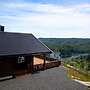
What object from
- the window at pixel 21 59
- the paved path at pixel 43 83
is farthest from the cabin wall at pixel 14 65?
the paved path at pixel 43 83

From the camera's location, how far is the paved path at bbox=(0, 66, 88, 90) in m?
20.0

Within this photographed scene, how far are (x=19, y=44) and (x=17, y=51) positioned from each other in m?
1.78

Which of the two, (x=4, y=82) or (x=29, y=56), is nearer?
(x=4, y=82)

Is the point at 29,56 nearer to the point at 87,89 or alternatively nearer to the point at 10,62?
the point at 10,62

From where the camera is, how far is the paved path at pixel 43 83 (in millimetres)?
19987

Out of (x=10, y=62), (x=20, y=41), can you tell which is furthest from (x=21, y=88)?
(x=20, y=41)

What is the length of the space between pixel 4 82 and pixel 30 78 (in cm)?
317

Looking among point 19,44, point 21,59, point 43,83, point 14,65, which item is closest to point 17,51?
point 19,44

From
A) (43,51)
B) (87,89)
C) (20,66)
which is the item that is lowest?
(87,89)

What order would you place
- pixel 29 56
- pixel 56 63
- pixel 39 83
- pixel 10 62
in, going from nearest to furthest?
pixel 39 83, pixel 10 62, pixel 29 56, pixel 56 63

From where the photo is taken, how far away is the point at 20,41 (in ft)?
86.1

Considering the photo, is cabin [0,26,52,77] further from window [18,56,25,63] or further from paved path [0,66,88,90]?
paved path [0,66,88,90]

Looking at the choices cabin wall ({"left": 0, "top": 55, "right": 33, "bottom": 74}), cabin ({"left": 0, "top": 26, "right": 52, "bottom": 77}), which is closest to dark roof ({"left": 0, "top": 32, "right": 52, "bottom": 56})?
cabin ({"left": 0, "top": 26, "right": 52, "bottom": 77})

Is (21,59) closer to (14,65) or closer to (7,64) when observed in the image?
(14,65)
